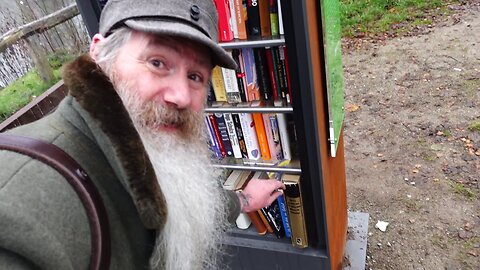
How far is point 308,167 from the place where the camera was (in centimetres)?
175

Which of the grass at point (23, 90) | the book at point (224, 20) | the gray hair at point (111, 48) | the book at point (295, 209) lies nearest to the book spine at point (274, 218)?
the book at point (295, 209)

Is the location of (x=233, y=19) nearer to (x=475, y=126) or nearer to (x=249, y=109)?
(x=249, y=109)

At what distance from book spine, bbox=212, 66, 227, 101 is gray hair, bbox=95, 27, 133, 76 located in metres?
0.78

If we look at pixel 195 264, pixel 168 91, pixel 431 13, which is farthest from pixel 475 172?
pixel 431 13

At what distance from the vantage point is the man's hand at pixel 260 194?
1.89m

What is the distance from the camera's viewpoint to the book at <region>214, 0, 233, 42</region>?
1.62 metres

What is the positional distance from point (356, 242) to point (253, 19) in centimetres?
187

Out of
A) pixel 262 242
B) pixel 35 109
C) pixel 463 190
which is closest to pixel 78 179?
pixel 262 242

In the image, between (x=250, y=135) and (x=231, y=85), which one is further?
(x=250, y=135)

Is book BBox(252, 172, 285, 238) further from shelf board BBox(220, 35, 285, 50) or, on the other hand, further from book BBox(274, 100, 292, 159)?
shelf board BBox(220, 35, 285, 50)

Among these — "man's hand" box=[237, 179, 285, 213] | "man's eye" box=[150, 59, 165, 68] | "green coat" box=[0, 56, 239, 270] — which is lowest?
"man's hand" box=[237, 179, 285, 213]

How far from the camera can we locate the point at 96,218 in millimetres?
784

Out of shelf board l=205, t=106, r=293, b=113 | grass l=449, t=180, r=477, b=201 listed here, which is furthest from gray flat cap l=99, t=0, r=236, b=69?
grass l=449, t=180, r=477, b=201

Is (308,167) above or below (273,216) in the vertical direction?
above
